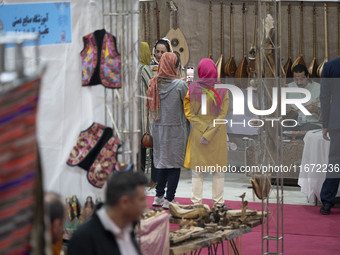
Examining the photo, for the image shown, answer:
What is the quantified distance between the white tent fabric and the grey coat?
8.43 ft

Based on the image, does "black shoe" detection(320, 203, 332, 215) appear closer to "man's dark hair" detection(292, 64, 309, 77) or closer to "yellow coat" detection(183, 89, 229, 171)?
"yellow coat" detection(183, 89, 229, 171)

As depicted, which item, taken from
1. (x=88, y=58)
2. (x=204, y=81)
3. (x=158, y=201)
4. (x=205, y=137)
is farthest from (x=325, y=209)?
(x=88, y=58)

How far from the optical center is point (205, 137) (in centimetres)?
708

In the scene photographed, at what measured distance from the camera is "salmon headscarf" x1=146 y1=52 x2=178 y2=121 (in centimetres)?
716

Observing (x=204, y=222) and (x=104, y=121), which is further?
(x=204, y=222)

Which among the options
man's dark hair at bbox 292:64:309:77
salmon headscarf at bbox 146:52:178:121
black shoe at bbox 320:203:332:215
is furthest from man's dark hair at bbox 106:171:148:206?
man's dark hair at bbox 292:64:309:77

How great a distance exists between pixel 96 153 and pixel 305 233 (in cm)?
285

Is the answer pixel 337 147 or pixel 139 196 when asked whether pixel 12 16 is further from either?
pixel 337 147

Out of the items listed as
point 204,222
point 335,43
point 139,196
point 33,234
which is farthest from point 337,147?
point 33,234

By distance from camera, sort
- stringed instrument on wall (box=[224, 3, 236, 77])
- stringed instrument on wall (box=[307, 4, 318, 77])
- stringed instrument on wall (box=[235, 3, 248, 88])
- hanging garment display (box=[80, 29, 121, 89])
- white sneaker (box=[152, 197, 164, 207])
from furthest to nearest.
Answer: stringed instrument on wall (box=[224, 3, 236, 77])
stringed instrument on wall (box=[235, 3, 248, 88])
stringed instrument on wall (box=[307, 4, 318, 77])
white sneaker (box=[152, 197, 164, 207])
hanging garment display (box=[80, 29, 121, 89])

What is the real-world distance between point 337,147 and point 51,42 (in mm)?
3522

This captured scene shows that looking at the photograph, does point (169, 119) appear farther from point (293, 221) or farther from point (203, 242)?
point (203, 242)

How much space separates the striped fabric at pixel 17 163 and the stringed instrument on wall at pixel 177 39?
7961 mm

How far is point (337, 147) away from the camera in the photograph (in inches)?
282
